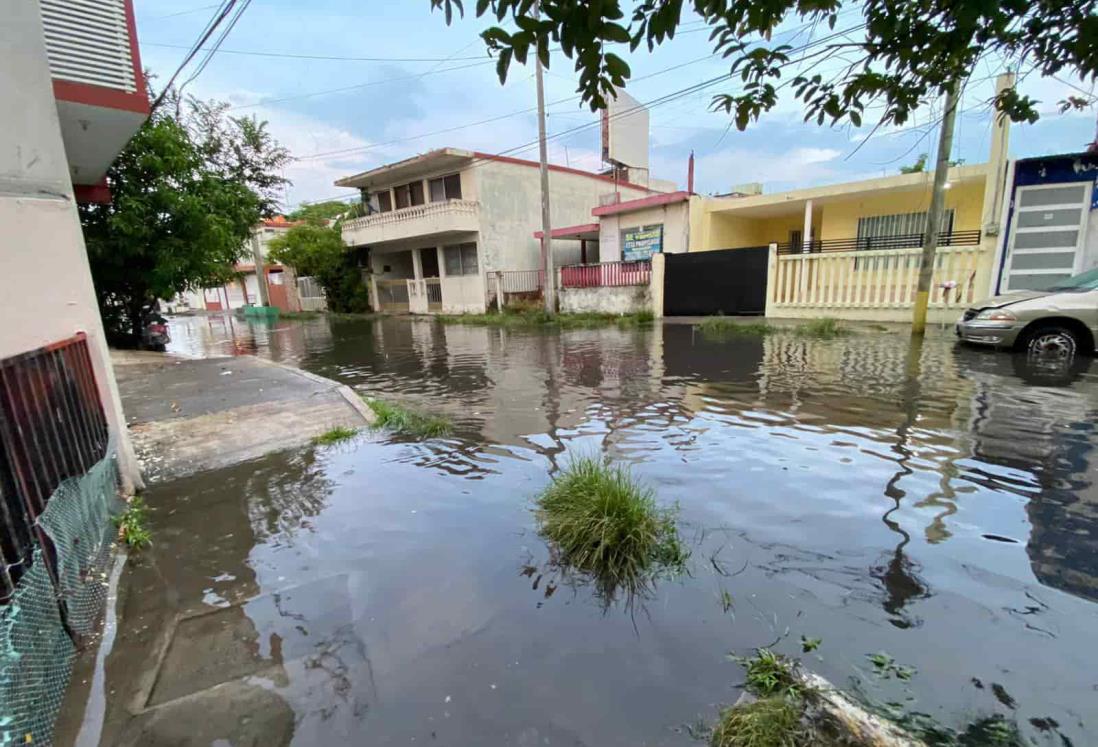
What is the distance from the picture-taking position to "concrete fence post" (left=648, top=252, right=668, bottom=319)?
16812 mm

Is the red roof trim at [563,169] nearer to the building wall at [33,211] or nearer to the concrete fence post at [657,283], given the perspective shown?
the concrete fence post at [657,283]

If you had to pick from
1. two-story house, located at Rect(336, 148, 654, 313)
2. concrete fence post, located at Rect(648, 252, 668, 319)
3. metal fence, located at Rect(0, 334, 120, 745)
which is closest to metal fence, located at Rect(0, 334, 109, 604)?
metal fence, located at Rect(0, 334, 120, 745)

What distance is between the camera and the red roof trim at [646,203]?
17.5 metres

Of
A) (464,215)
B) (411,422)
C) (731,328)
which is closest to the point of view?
(411,422)

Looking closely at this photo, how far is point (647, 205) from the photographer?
18.5 m

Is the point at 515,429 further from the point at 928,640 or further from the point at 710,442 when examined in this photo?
the point at 928,640

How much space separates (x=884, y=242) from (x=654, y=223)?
7295mm

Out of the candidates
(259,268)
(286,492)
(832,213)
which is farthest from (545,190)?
(259,268)

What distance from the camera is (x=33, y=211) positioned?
3455mm

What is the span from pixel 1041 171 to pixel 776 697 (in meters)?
14.9

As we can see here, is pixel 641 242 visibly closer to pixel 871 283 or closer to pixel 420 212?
pixel 871 283

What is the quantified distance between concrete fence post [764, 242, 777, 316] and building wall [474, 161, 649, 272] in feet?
36.1

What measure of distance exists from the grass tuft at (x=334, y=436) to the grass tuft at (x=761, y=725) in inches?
186

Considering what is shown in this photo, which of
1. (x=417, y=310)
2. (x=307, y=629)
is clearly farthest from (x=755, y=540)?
(x=417, y=310)
